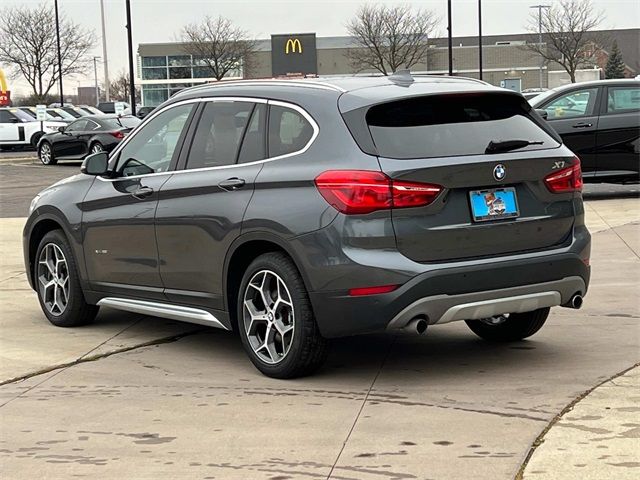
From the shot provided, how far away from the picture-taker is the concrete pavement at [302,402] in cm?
483

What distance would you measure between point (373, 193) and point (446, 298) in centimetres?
66

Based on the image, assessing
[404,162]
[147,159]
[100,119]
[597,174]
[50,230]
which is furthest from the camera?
[100,119]

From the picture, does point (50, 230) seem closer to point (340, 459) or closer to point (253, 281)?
point (253, 281)

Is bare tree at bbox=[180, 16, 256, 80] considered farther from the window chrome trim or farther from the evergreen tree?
the window chrome trim

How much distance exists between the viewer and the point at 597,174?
1662 centimetres

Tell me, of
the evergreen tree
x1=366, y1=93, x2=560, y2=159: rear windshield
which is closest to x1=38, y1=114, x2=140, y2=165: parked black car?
x1=366, y1=93, x2=560, y2=159: rear windshield

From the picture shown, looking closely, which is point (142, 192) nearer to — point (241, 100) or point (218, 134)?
point (218, 134)

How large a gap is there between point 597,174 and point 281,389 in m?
11.4

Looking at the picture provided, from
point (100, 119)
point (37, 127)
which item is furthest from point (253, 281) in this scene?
point (37, 127)

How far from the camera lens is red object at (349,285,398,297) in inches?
231

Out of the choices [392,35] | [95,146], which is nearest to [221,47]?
[392,35]

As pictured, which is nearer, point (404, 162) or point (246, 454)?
point (246, 454)

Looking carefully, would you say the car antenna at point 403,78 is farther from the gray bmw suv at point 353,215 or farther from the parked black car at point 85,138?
the parked black car at point 85,138

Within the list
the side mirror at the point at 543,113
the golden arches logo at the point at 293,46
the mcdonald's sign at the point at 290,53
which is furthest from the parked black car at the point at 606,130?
the golden arches logo at the point at 293,46
